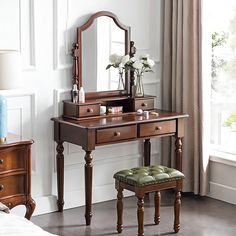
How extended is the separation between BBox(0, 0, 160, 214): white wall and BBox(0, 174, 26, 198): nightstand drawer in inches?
27.5

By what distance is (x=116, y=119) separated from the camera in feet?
15.7

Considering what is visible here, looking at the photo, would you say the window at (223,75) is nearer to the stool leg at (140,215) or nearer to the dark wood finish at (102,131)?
the dark wood finish at (102,131)

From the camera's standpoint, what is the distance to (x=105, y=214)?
493cm

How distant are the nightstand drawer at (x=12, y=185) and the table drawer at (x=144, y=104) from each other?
134cm

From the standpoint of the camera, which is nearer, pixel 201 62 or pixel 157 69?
pixel 201 62

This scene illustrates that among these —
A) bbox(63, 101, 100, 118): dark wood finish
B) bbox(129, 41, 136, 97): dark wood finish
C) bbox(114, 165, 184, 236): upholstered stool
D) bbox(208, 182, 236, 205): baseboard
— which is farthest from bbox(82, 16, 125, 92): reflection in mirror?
bbox(208, 182, 236, 205): baseboard

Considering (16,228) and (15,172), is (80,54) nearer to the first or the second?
(15,172)

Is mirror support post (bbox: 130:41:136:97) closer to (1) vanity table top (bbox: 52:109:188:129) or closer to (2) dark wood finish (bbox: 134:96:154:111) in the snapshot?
(2) dark wood finish (bbox: 134:96:154:111)

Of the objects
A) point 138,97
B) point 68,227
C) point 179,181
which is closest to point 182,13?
point 138,97

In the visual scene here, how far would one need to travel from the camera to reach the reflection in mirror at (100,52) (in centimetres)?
496

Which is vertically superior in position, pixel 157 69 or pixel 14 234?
pixel 157 69

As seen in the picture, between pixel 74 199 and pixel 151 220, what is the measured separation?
2.30ft

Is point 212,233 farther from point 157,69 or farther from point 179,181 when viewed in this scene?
Answer: point 157,69

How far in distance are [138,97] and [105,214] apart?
0.98 m
